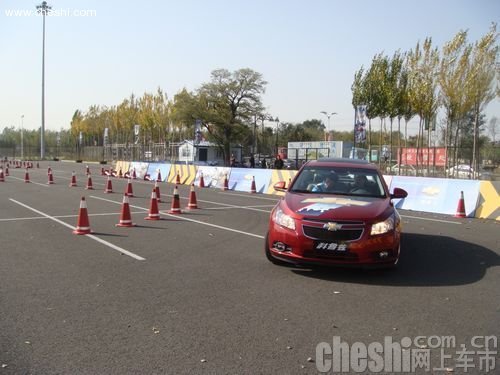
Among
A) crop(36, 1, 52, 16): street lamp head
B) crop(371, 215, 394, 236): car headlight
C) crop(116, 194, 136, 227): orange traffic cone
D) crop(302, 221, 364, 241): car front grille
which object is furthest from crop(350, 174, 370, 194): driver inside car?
crop(36, 1, 52, 16): street lamp head

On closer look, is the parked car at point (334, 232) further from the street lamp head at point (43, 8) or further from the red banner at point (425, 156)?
the street lamp head at point (43, 8)

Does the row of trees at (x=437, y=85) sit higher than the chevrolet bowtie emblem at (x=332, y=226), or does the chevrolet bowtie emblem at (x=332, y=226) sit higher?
the row of trees at (x=437, y=85)

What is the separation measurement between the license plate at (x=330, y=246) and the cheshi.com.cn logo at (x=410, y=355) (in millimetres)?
1964

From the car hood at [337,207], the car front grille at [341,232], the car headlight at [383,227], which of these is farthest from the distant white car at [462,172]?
the car front grille at [341,232]

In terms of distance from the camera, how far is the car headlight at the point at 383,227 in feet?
21.4

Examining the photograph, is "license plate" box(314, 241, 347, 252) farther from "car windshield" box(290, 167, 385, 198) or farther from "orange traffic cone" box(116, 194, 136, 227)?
"orange traffic cone" box(116, 194, 136, 227)

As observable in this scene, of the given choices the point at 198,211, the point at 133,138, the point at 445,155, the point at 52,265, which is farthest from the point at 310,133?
the point at 52,265

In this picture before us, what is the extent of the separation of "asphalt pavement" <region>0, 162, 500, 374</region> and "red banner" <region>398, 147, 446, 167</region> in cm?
2022

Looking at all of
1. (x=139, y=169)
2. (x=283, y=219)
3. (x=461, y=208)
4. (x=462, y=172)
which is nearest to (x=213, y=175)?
(x=139, y=169)

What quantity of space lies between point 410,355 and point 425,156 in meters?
27.8

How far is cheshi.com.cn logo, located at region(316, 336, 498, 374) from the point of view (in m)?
3.96

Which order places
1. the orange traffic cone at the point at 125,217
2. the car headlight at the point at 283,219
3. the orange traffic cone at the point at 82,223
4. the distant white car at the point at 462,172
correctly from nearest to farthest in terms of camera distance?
the car headlight at the point at 283,219 → the orange traffic cone at the point at 82,223 → the orange traffic cone at the point at 125,217 → the distant white car at the point at 462,172

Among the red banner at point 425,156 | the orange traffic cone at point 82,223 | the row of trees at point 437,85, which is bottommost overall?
the orange traffic cone at point 82,223

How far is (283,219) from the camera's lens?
6871 millimetres
